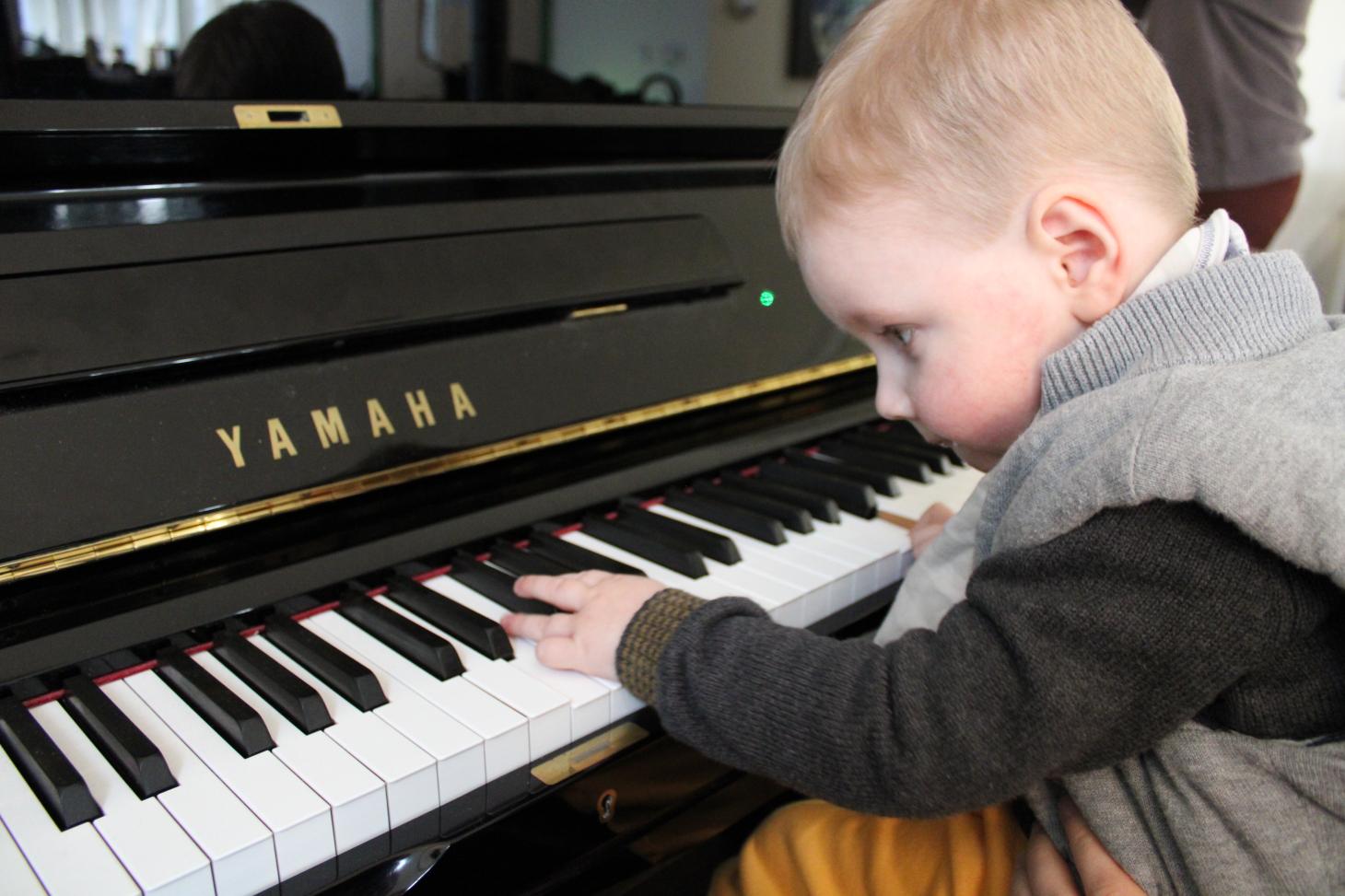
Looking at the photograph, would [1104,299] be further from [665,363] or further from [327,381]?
[327,381]

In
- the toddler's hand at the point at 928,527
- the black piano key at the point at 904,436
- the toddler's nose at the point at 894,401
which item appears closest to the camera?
the toddler's nose at the point at 894,401

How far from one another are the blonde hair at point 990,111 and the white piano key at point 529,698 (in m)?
0.44

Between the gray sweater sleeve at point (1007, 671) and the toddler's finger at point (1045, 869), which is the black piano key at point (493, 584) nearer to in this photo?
the gray sweater sleeve at point (1007, 671)

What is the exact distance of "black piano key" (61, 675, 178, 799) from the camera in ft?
2.28

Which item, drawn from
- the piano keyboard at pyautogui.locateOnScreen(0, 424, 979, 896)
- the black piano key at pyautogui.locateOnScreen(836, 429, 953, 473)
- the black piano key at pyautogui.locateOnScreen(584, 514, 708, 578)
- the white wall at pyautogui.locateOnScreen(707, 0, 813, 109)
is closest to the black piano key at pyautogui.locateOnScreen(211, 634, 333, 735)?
the piano keyboard at pyautogui.locateOnScreen(0, 424, 979, 896)

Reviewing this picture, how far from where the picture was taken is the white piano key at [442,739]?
754 mm

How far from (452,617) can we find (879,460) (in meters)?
0.64

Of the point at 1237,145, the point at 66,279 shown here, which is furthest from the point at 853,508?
the point at 1237,145

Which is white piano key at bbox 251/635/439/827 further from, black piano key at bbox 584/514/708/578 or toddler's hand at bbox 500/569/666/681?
black piano key at bbox 584/514/708/578

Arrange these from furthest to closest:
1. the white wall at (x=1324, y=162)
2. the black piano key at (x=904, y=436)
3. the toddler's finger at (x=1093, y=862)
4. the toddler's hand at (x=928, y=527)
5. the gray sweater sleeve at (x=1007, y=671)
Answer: the white wall at (x=1324, y=162) → the black piano key at (x=904, y=436) → the toddler's hand at (x=928, y=527) → the toddler's finger at (x=1093, y=862) → the gray sweater sleeve at (x=1007, y=671)

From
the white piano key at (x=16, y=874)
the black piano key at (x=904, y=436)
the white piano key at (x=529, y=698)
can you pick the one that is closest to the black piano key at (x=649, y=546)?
the white piano key at (x=529, y=698)

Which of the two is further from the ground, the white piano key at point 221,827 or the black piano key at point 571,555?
the black piano key at point 571,555

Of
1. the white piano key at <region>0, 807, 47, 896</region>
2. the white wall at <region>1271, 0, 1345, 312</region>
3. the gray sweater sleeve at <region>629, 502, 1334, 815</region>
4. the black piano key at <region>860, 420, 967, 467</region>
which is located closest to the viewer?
the white piano key at <region>0, 807, 47, 896</region>

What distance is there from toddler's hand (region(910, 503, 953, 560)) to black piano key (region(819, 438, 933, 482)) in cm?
13
